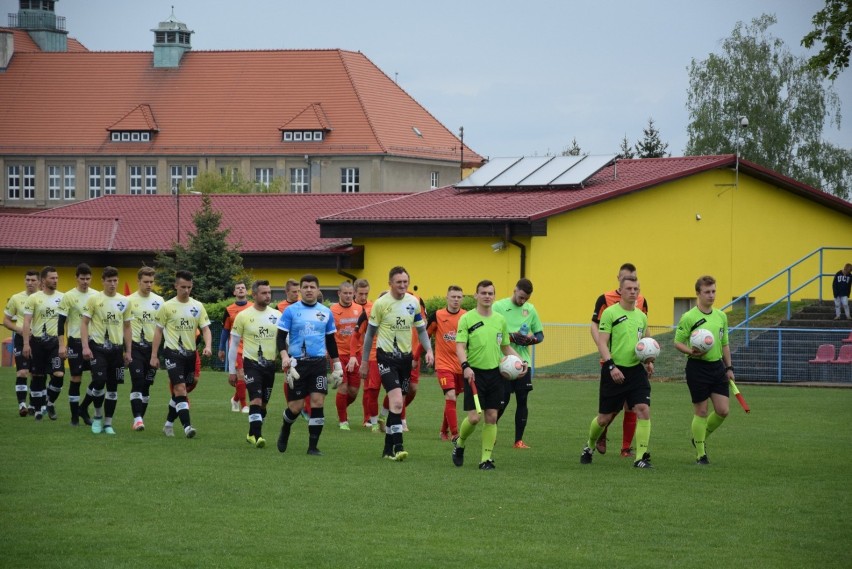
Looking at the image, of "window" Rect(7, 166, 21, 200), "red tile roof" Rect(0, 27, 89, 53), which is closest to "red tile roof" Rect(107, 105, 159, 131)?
"window" Rect(7, 166, 21, 200)

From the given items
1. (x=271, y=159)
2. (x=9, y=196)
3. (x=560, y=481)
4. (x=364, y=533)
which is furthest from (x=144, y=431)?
(x=9, y=196)

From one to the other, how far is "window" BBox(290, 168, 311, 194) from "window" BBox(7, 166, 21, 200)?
19249 mm

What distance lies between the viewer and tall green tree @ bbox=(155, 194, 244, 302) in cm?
4272

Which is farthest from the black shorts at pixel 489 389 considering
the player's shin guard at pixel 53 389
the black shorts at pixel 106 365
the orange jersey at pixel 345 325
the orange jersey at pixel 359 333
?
the player's shin guard at pixel 53 389

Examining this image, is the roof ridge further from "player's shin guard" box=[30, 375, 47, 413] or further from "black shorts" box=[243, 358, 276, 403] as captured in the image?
"black shorts" box=[243, 358, 276, 403]

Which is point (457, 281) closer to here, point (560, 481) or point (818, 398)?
point (818, 398)

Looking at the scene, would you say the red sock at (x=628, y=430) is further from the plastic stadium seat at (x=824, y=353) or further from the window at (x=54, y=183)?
the window at (x=54, y=183)

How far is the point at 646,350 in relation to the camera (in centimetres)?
1466

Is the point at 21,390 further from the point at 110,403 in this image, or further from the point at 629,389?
the point at 629,389

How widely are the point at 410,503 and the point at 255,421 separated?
190 inches

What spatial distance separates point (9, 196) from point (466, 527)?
287ft

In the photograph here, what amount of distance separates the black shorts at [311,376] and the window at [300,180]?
75.3 m

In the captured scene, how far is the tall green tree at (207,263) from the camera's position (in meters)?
42.7

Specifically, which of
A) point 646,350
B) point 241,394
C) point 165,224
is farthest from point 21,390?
point 165,224
